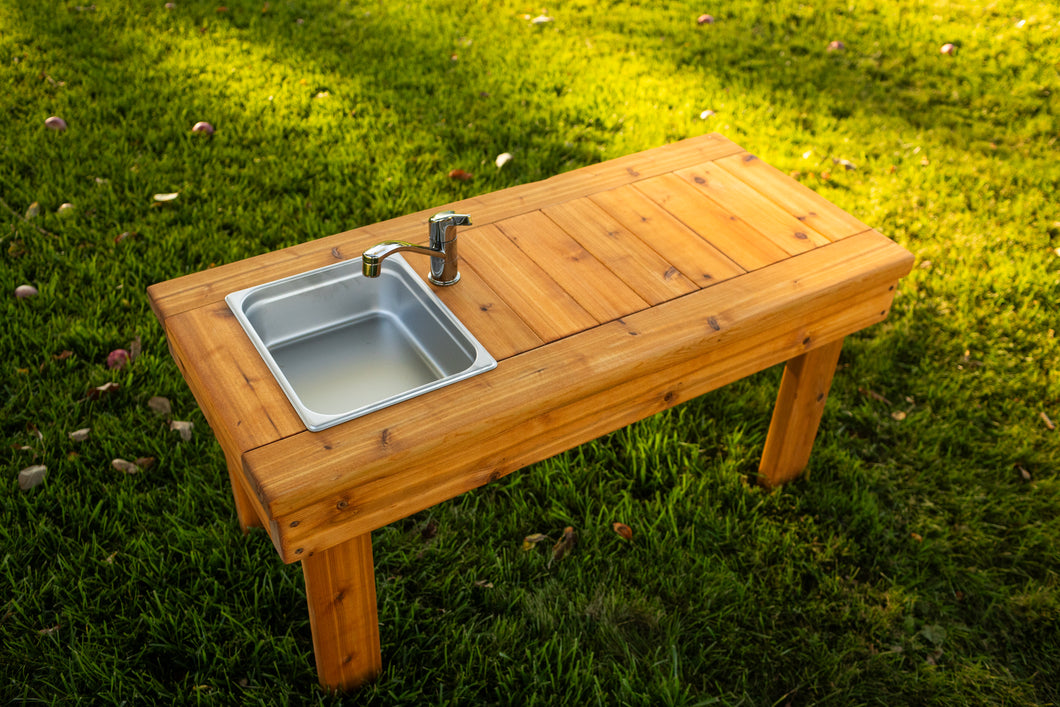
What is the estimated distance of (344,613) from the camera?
71.6 inches

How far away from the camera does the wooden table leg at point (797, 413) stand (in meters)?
2.31

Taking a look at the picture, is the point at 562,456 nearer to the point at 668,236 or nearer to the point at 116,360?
the point at 668,236

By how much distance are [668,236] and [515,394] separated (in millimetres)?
746

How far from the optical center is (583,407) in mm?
1782

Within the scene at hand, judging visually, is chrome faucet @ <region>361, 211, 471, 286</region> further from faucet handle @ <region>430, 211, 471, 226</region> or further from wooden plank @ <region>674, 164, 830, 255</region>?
wooden plank @ <region>674, 164, 830, 255</region>

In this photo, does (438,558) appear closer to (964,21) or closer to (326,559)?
(326,559)

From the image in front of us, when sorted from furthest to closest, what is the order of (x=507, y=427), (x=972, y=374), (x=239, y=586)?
(x=972, y=374) → (x=239, y=586) → (x=507, y=427)

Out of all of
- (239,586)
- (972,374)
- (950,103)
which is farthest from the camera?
(950,103)

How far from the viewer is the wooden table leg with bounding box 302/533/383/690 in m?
1.70

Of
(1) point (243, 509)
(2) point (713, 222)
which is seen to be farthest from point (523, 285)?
(1) point (243, 509)

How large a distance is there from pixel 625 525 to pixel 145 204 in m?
2.38

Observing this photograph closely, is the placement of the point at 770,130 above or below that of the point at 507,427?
below

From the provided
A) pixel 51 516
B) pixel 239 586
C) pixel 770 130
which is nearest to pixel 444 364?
pixel 239 586

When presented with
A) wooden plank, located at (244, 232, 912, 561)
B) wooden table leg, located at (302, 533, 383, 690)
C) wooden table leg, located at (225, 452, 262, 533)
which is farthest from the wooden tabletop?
wooden table leg, located at (225, 452, 262, 533)
